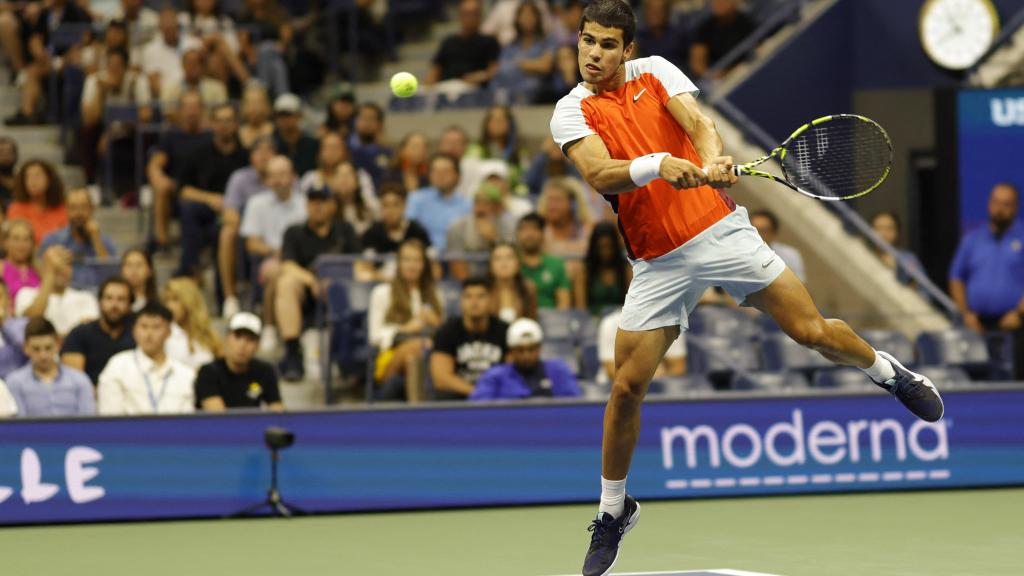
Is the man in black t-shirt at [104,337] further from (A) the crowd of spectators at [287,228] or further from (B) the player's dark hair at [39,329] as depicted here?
(B) the player's dark hair at [39,329]

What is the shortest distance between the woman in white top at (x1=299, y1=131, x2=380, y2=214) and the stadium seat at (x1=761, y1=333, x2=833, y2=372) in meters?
3.26

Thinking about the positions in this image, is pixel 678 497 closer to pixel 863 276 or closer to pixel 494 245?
pixel 494 245

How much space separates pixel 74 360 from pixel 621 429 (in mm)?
4945

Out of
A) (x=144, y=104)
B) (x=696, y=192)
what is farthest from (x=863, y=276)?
(x=696, y=192)

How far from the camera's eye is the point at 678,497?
1023 centimetres

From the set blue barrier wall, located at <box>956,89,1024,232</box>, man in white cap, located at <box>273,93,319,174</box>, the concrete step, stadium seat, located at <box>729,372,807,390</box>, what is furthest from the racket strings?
the concrete step

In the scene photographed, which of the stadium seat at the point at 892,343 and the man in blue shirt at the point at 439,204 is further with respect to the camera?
the man in blue shirt at the point at 439,204

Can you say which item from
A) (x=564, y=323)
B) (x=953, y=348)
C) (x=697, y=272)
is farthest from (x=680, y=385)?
(x=697, y=272)

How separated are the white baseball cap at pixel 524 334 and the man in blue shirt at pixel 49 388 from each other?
2548mm

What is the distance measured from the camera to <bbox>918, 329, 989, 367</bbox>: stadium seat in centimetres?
1242

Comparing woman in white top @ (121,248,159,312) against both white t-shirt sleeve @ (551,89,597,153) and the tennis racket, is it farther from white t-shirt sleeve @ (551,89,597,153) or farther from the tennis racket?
the tennis racket

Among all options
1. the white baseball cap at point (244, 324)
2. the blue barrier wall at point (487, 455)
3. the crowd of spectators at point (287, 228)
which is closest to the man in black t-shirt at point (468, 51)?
the crowd of spectators at point (287, 228)

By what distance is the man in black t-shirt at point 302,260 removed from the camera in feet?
39.8

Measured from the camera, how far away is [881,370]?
7.12 meters
